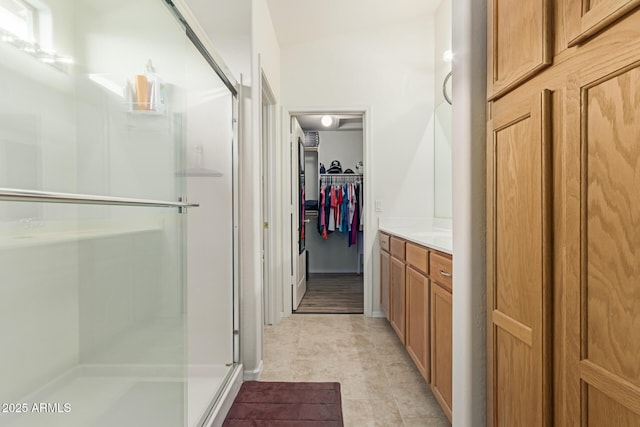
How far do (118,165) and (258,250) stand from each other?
43.8 inches

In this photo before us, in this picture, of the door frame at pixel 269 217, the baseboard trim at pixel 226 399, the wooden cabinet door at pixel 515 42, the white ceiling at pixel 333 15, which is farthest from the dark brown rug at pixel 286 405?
the white ceiling at pixel 333 15

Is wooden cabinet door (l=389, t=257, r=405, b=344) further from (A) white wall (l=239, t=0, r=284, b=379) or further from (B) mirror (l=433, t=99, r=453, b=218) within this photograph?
(A) white wall (l=239, t=0, r=284, b=379)

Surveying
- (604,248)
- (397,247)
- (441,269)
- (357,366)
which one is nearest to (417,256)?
(441,269)

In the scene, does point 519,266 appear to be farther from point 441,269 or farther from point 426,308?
point 426,308

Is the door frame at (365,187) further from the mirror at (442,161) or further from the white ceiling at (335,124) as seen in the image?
the white ceiling at (335,124)

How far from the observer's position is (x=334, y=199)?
221 inches

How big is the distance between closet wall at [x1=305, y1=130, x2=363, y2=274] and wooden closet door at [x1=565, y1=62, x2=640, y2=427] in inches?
203

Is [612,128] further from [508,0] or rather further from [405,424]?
[405,424]

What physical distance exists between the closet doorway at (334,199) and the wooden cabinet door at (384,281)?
5.65 feet

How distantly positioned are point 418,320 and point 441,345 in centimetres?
40

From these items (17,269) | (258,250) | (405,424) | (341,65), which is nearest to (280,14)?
(341,65)

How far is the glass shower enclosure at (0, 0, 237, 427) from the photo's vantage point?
142 centimetres

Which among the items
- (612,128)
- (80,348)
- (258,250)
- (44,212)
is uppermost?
(612,128)

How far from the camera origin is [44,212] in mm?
1512
